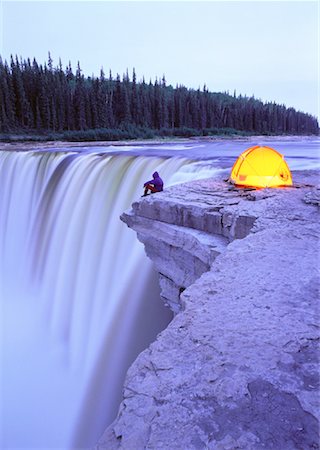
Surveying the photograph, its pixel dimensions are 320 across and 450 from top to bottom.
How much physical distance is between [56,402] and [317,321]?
276 inches

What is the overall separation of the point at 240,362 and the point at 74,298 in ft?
27.6

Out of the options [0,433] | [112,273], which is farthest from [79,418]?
[112,273]

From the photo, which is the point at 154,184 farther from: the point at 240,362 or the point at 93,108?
the point at 93,108

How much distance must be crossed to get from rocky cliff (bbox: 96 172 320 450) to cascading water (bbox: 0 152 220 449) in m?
5.09

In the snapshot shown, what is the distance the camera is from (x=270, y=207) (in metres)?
5.77

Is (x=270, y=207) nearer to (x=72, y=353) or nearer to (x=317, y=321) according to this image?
(x=317, y=321)

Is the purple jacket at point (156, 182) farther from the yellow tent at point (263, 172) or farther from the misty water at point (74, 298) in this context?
the misty water at point (74, 298)

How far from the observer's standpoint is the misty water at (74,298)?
7.87m

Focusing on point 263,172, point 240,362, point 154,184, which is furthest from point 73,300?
point 240,362

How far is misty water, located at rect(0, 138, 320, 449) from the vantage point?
310 inches

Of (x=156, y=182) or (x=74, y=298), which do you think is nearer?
(x=156, y=182)

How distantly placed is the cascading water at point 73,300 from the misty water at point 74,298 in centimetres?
3

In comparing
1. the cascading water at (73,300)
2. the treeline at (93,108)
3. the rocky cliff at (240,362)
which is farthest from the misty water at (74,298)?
the treeline at (93,108)

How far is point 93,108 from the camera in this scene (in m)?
47.3
